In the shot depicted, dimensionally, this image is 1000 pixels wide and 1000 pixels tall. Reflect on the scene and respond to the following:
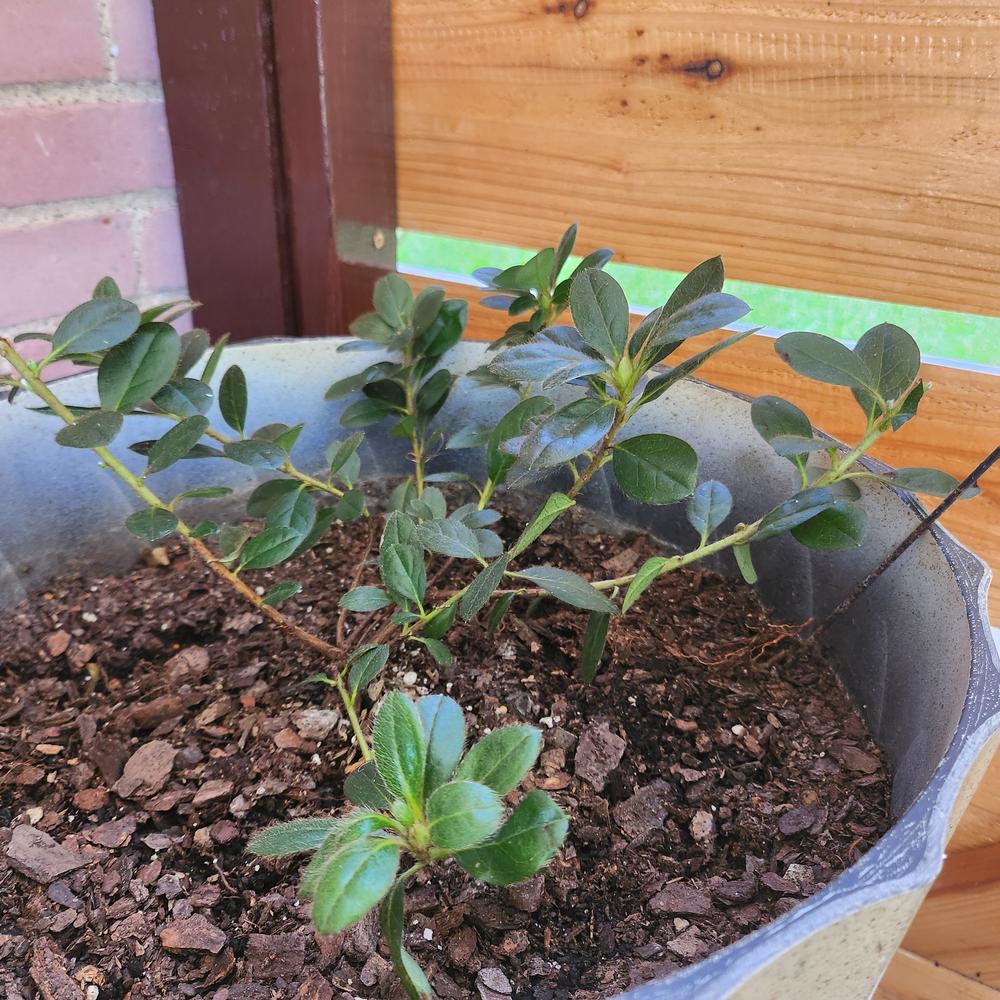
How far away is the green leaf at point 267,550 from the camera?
2.31ft

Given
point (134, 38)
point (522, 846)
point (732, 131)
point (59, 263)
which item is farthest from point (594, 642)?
point (134, 38)

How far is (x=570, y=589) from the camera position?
2.03 ft

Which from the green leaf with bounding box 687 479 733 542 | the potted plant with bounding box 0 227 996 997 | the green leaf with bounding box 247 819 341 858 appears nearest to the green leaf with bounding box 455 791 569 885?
the potted plant with bounding box 0 227 996 997

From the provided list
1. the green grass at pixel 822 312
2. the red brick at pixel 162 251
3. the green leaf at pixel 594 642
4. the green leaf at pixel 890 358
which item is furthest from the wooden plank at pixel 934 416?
the red brick at pixel 162 251

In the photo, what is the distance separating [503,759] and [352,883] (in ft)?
0.32

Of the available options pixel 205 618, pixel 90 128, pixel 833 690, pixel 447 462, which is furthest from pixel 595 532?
pixel 90 128

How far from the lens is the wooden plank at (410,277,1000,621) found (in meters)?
0.96

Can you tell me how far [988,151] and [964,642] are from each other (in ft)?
1.90

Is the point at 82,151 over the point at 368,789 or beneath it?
over

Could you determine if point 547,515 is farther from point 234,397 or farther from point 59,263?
point 59,263

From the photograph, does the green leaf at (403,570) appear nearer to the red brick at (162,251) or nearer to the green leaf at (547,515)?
the green leaf at (547,515)

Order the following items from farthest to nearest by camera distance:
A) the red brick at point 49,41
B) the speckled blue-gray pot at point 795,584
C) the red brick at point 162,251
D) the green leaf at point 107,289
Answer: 1. the red brick at point 162,251
2. the red brick at point 49,41
3. the green leaf at point 107,289
4. the speckled blue-gray pot at point 795,584

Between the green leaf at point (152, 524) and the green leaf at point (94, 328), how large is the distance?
0.13 metres

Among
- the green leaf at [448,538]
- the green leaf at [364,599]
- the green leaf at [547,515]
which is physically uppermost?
the green leaf at [547,515]
